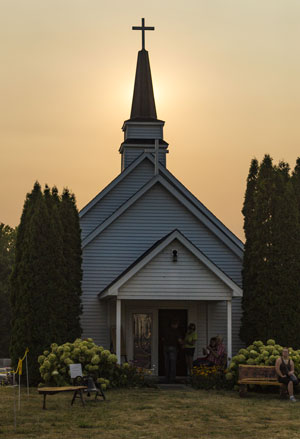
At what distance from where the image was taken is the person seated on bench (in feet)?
65.3

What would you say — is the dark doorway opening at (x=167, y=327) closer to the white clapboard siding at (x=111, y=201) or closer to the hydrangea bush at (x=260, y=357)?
the hydrangea bush at (x=260, y=357)

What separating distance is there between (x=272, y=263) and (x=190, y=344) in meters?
3.49

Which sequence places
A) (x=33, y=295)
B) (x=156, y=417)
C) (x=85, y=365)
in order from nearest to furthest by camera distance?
1. (x=156, y=417)
2. (x=85, y=365)
3. (x=33, y=295)

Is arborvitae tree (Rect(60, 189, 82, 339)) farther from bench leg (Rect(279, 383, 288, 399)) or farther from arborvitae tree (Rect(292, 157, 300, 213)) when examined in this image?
arborvitae tree (Rect(292, 157, 300, 213))

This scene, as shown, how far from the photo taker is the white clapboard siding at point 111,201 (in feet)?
96.9

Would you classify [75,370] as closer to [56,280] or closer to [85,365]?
[85,365]

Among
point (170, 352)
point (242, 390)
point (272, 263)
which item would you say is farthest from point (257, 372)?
point (272, 263)

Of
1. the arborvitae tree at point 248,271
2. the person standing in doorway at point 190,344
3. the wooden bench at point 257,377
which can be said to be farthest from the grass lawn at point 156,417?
the arborvitae tree at point 248,271

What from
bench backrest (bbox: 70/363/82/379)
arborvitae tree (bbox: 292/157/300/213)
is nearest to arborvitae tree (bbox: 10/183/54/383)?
bench backrest (bbox: 70/363/82/379)

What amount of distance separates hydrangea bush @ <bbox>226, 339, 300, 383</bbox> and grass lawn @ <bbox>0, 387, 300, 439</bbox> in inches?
45.0

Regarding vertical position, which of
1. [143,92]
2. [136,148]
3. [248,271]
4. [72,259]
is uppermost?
[143,92]

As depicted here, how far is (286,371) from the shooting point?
66.0ft

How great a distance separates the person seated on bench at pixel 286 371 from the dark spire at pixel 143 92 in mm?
14825

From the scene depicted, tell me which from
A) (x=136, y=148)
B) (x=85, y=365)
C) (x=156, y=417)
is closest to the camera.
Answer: (x=156, y=417)
